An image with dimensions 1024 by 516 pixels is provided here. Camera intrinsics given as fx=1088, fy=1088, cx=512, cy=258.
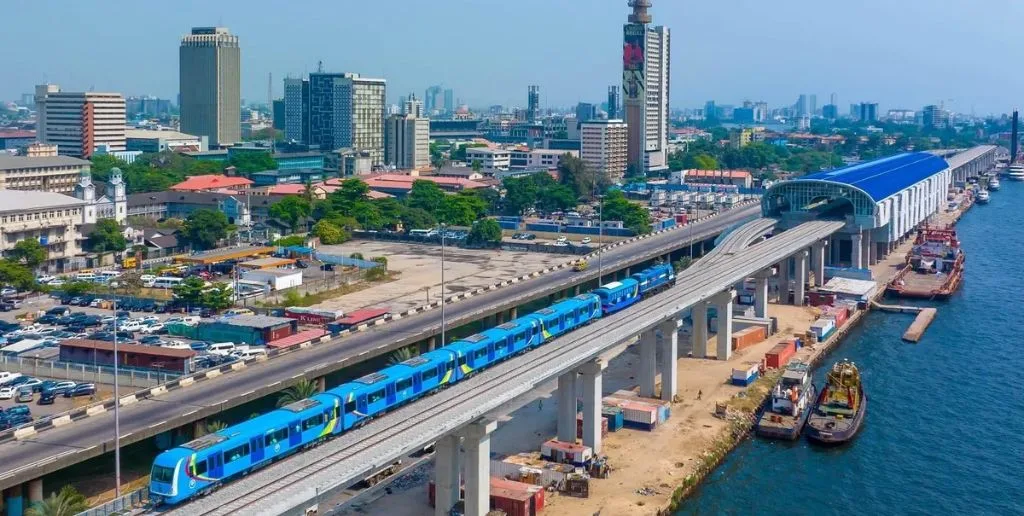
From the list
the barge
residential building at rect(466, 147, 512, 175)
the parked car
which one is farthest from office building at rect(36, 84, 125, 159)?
the parked car

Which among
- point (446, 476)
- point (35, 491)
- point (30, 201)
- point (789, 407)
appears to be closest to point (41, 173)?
point (30, 201)

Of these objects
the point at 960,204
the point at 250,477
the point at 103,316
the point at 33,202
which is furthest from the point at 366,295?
the point at 960,204

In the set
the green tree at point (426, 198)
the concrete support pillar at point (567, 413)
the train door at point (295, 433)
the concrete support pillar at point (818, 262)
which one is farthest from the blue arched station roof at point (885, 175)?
the train door at point (295, 433)

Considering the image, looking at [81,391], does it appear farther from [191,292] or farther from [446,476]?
[191,292]

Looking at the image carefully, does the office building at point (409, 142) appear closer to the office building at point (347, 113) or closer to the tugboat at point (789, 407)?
the office building at point (347, 113)

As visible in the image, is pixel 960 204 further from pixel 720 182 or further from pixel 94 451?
pixel 94 451
